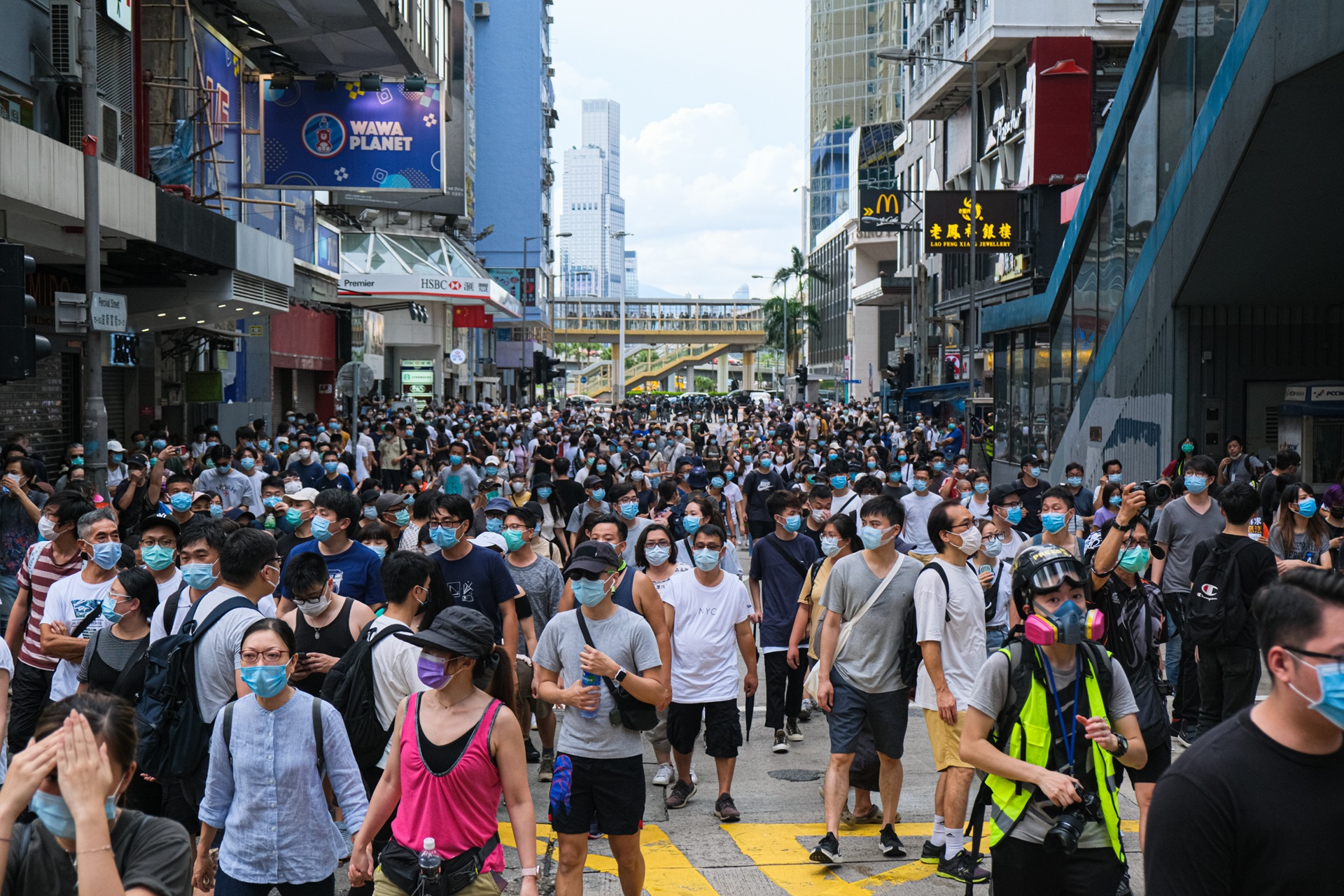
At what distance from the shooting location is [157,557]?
21.0 ft

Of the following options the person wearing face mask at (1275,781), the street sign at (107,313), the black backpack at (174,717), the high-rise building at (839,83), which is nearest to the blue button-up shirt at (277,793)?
the black backpack at (174,717)

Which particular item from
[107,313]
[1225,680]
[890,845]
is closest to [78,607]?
[890,845]

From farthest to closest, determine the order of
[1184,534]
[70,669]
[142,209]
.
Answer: [142,209] → [1184,534] → [70,669]

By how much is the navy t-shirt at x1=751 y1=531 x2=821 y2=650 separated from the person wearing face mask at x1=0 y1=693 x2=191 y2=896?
19.4 ft

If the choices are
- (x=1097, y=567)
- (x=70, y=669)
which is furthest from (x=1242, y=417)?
(x=70, y=669)

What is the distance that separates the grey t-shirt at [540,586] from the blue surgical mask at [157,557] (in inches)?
92.5

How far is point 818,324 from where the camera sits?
10094cm

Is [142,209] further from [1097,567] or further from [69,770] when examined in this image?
[69,770]

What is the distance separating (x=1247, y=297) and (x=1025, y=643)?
14123 millimetres

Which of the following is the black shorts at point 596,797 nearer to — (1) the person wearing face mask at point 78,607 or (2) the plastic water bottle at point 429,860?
(2) the plastic water bottle at point 429,860

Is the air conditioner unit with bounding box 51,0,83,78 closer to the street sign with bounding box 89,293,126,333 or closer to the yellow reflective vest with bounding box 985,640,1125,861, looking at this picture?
the street sign with bounding box 89,293,126,333

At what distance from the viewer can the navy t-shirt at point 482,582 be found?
7.18 metres

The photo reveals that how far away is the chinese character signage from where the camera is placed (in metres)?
30.1

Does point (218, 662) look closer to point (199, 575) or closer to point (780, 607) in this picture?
point (199, 575)
